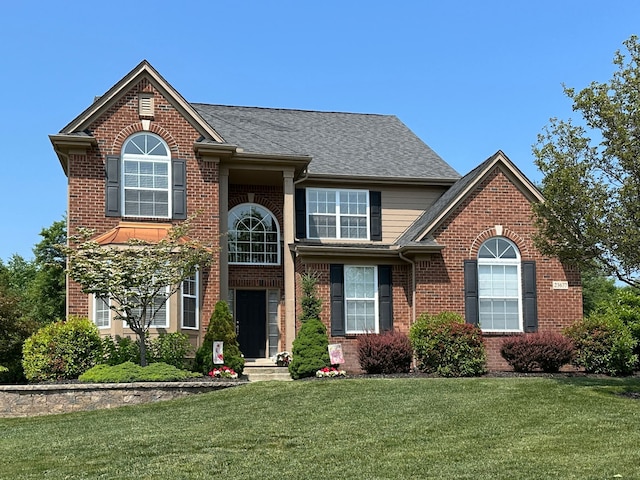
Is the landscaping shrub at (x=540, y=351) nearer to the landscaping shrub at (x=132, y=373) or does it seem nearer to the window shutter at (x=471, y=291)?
the window shutter at (x=471, y=291)

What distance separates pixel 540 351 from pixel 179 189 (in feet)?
31.5

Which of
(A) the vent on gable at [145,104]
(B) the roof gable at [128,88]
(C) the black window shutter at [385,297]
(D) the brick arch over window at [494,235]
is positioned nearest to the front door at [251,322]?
(C) the black window shutter at [385,297]

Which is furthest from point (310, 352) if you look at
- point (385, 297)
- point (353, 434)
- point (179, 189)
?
point (353, 434)

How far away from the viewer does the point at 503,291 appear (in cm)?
2219

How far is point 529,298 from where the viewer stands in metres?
22.1

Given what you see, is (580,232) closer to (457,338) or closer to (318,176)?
(457,338)

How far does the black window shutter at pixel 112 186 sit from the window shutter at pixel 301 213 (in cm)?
517

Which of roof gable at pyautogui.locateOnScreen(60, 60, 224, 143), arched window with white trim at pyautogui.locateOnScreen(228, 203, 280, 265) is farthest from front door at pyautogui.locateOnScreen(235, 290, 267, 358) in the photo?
roof gable at pyautogui.locateOnScreen(60, 60, 224, 143)

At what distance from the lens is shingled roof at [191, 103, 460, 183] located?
23766 millimetres

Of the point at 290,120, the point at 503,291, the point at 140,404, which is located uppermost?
the point at 290,120

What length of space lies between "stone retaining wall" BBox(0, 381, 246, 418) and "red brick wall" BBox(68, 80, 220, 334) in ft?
10.8

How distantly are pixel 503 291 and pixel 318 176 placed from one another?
5.93 meters

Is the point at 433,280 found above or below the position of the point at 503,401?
above

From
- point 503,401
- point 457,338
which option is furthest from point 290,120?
point 503,401
